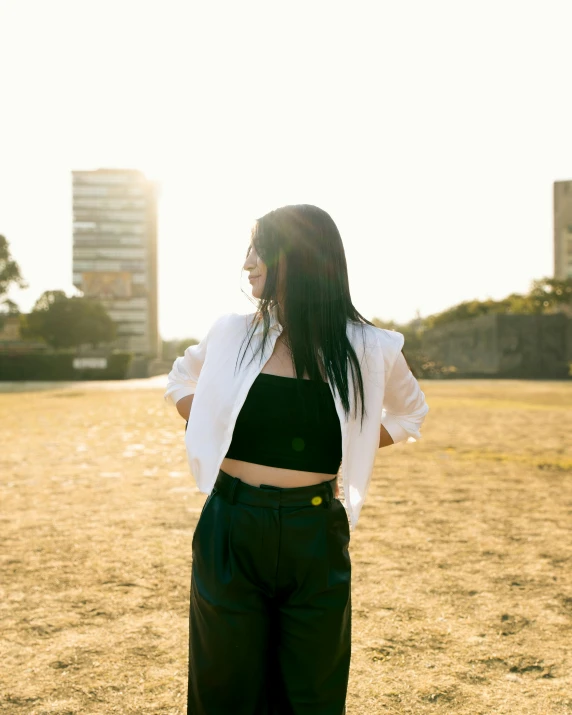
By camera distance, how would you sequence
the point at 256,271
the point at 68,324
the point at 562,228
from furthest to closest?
the point at 562,228
the point at 68,324
the point at 256,271

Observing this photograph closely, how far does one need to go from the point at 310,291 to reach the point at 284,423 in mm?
365

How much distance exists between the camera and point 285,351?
2021mm

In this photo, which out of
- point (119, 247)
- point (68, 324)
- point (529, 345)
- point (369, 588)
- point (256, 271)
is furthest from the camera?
point (119, 247)

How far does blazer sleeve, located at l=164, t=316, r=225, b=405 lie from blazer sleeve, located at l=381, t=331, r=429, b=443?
1.79 feet

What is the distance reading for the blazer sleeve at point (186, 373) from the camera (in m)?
2.12

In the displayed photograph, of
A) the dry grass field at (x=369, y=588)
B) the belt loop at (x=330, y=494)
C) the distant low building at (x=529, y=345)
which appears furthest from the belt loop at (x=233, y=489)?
A: the distant low building at (x=529, y=345)

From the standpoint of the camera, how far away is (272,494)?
1.91 metres

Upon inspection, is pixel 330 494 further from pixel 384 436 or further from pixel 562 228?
pixel 562 228

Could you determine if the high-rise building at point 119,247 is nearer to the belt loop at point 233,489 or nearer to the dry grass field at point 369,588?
the dry grass field at point 369,588

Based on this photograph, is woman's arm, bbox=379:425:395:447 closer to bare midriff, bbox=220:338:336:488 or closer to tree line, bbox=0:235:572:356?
bare midriff, bbox=220:338:336:488

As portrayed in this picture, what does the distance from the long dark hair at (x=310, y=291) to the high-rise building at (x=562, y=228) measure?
2794 inches

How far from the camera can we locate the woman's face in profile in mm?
2023

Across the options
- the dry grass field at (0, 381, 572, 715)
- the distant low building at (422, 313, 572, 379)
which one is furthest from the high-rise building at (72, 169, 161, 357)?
the dry grass field at (0, 381, 572, 715)

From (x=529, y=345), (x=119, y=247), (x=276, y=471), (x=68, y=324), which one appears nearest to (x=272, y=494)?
(x=276, y=471)
